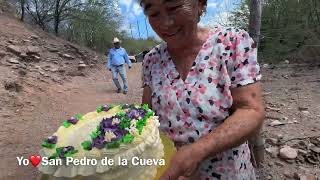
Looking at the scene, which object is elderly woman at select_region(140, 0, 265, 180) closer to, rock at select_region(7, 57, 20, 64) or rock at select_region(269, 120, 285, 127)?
rock at select_region(269, 120, 285, 127)

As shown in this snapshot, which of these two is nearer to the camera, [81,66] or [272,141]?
[272,141]

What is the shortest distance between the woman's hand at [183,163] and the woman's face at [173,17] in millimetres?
395

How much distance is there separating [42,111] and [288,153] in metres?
4.82

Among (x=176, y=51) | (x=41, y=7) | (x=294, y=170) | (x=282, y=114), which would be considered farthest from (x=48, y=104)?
(x=41, y=7)

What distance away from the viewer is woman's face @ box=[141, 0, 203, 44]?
137 cm

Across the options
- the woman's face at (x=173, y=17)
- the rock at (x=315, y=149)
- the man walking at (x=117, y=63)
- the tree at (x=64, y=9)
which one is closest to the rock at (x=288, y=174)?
the rock at (x=315, y=149)

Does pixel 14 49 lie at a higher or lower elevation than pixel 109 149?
higher

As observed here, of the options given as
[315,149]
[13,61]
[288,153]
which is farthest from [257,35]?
[13,61]

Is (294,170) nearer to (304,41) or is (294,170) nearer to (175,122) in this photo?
(175,122)

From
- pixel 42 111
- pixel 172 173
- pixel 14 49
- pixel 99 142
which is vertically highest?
pixel 14 49

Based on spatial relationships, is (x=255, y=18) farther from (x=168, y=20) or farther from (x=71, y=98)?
(x=71, y=98)

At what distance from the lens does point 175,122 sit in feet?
4.57

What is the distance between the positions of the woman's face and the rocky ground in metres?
2.40

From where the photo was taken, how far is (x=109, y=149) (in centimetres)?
112
